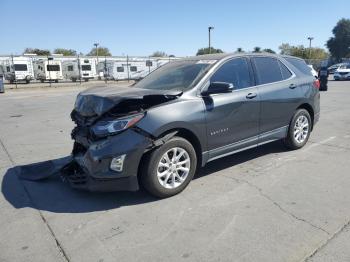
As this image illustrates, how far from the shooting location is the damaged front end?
3912 mm

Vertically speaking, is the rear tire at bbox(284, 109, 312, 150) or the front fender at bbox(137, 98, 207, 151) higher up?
the front fender at bbox(137, 98, 207, 151)

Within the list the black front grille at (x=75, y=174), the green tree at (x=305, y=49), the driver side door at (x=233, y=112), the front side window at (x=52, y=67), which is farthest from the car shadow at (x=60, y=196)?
the green tree at (x=305, y=49)

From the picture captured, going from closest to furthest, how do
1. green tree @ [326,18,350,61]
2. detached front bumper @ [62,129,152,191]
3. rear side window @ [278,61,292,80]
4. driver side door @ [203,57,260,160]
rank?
detached front bumper @ [62,129,152,191], driver side door @ [203,57,260,160], rear side window @ [278,61,292,80], green tree @ [326,18,350,61]

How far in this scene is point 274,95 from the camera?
554cm

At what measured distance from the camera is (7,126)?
985 centimetres

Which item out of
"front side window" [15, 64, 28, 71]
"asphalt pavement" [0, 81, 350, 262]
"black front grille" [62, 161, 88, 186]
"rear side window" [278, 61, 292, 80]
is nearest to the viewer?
"asphalt pavement" [0, 81, 350, 262]

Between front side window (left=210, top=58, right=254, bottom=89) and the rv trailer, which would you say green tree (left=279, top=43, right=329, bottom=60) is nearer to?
the rv trailer

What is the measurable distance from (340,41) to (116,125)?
8517cm

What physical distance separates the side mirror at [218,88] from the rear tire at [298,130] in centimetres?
193

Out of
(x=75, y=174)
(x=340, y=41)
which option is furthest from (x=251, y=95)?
(x=340, y=41)

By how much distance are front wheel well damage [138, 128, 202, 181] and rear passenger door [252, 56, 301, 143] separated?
1308 mm

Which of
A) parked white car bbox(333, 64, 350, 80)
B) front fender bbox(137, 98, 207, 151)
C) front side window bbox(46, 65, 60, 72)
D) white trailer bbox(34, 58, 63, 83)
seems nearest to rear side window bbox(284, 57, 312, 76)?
front fender bbox(137, 98, 207, 151)

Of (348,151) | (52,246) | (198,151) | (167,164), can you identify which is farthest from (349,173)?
(52,246)

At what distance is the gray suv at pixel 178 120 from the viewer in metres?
3.97
